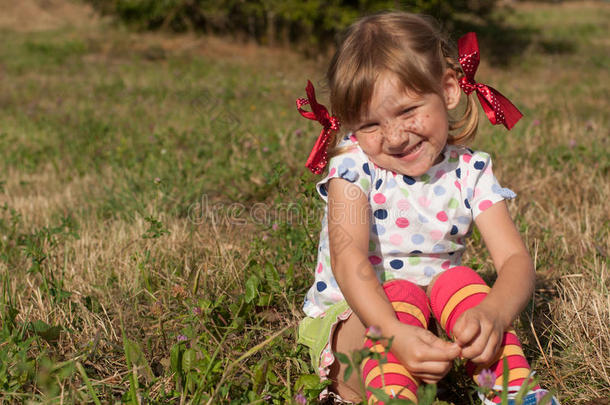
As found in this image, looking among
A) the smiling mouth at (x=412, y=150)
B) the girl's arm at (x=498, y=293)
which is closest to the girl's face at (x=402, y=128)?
the smiling mouth at (x=412, y=150)

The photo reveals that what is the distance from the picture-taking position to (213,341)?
2121mm

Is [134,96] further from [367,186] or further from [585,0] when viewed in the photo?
[585,0]

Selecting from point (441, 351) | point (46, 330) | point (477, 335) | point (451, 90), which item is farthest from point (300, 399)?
point (451, 90)

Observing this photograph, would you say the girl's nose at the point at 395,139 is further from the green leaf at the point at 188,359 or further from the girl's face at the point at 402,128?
the green leaf at the point at 188,359

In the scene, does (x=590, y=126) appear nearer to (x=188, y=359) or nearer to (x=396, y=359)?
(x=396, y=359)

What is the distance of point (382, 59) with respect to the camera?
190 cm

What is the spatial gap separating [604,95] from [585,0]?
79.8 ft

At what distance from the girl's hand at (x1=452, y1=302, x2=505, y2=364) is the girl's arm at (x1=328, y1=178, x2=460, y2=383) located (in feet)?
0.15

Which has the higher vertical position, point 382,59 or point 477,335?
point 382,59

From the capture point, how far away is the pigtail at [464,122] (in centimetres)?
216

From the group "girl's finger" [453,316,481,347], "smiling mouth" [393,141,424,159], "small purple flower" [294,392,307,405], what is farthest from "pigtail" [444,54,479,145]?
"small purple flower" [294,392,307,405]

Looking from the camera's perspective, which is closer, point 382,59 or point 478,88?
point 382,59

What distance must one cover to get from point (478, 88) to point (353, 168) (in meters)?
0.60

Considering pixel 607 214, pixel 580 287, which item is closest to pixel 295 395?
pixel 580 287
